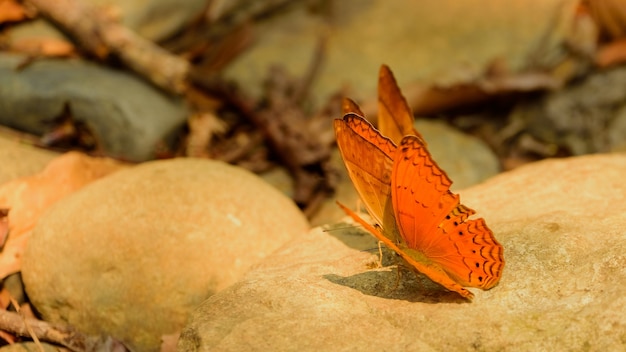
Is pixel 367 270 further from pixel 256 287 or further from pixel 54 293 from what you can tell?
pixel 54 293

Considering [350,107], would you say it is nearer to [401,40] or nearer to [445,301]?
[445,301]

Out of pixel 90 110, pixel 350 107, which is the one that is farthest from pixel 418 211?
pixel 90 110

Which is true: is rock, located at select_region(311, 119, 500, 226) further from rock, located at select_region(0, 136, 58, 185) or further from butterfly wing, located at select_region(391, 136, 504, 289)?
butterfly wing, located at select_region(391, 136, 504, 289)

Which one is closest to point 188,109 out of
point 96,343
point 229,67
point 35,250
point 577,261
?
point 229,67

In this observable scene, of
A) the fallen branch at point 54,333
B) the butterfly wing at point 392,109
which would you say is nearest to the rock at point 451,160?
the butterfly wing at point 392,109

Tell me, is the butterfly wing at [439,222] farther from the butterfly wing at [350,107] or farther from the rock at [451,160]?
the rock at [451,160]
